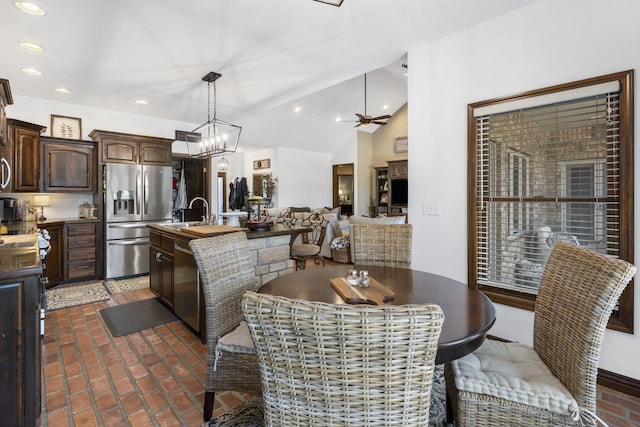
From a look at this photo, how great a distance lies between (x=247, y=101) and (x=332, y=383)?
15.3 feet

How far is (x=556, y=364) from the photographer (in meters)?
1.38

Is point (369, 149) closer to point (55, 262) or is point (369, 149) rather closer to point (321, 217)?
point (321, 217)

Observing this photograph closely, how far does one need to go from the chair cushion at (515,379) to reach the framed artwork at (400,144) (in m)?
7.89

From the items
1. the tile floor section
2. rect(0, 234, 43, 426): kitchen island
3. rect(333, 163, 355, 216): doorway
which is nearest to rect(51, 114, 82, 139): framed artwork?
the tile floor section

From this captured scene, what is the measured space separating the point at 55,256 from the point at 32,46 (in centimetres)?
264

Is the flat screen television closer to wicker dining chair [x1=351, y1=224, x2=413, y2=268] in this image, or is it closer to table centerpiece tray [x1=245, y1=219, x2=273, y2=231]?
table centerpiece tray [x1=245, y1=219, x2=273, y2=231]

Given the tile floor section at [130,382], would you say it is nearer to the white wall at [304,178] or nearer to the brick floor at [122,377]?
the brick floor at [122,377]

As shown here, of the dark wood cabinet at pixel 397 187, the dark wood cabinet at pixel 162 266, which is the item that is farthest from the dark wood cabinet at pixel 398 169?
the dark wood cabinet at pixel 162 266

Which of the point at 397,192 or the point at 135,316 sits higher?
the point at 397,192

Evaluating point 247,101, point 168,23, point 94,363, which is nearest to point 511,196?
point 168,23

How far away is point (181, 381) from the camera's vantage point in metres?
2.15

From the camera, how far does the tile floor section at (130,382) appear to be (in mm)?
1804

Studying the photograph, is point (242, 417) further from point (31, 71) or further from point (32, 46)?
point (31, 71)

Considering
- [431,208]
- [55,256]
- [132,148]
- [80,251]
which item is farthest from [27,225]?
[431,208]
